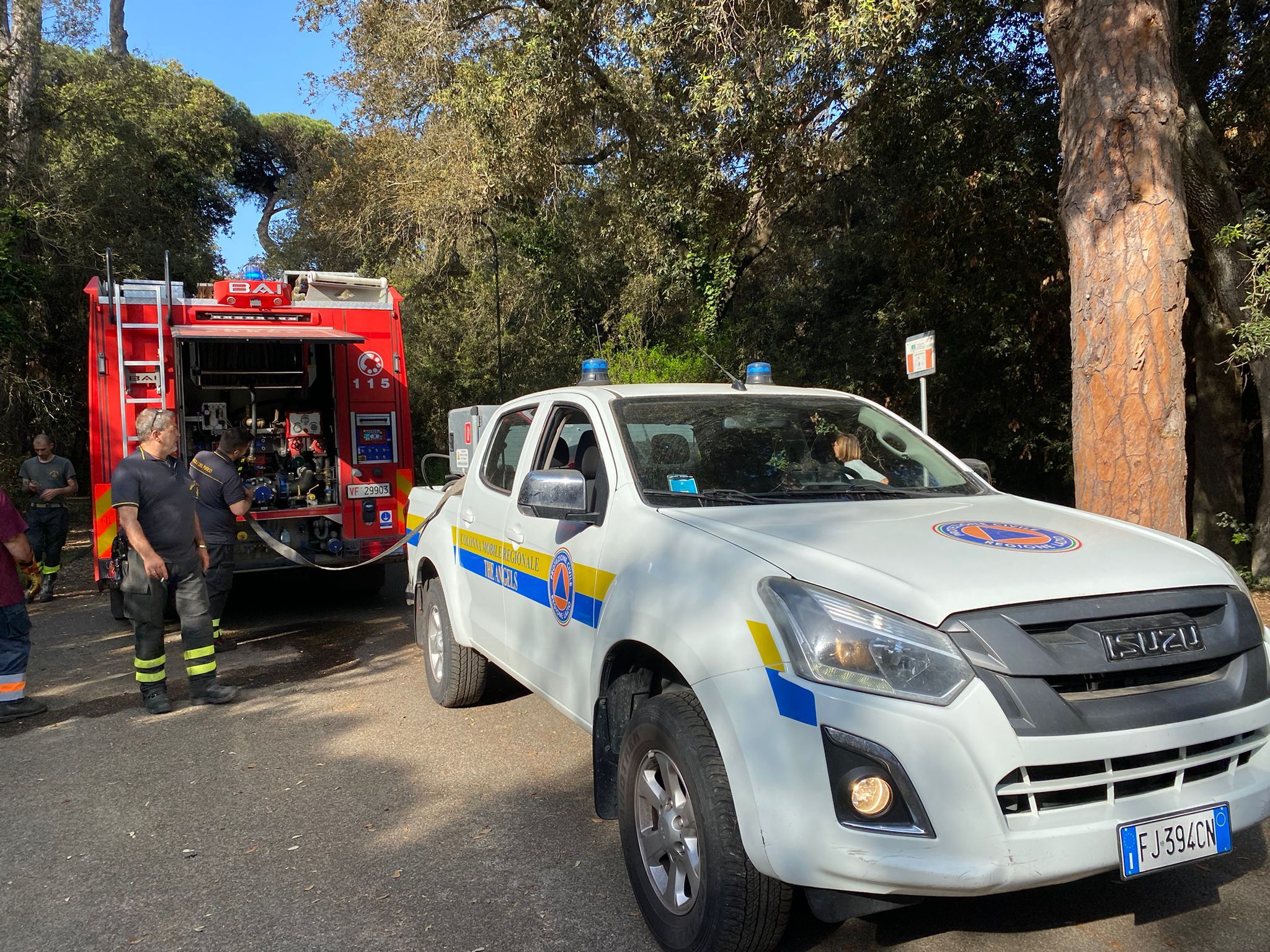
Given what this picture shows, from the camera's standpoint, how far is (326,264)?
25.4 meters

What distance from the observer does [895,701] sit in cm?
239

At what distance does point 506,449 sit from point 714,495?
5.59 feet

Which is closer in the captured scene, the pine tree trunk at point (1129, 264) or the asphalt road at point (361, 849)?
the asphalt road at point (361, 849)

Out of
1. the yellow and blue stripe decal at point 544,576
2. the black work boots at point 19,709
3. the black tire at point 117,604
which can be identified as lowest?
the black work boots at point 19,709

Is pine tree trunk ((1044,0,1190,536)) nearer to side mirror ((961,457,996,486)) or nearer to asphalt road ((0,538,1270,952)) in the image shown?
side mirror ((961,457,996,486))

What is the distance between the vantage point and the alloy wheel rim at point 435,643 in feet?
18.2

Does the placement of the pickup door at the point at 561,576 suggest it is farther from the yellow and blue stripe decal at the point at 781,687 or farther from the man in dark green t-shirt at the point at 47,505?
the man in dark green t-shirt at the point at 47,505

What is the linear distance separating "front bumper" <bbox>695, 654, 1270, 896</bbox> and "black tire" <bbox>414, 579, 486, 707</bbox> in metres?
2.99

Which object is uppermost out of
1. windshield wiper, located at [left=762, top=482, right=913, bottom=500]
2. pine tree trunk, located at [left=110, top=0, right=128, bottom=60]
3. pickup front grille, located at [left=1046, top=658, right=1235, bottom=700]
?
pine tree trunk, located at [left=110, top=0, right=128, bottom=60]

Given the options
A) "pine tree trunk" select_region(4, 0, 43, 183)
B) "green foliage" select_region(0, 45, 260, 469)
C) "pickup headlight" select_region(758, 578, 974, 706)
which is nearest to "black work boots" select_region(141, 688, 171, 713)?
"pickup headlight" select_region(758, 578, 974, 706)

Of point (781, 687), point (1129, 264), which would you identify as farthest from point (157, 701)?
point (1129, 264)

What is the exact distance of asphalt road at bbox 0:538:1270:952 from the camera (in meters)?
3.14

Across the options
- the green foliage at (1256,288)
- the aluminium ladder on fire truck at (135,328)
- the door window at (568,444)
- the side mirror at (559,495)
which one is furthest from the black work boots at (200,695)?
the green foliage at (1256,288)

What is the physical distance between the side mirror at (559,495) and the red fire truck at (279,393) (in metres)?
4.89
